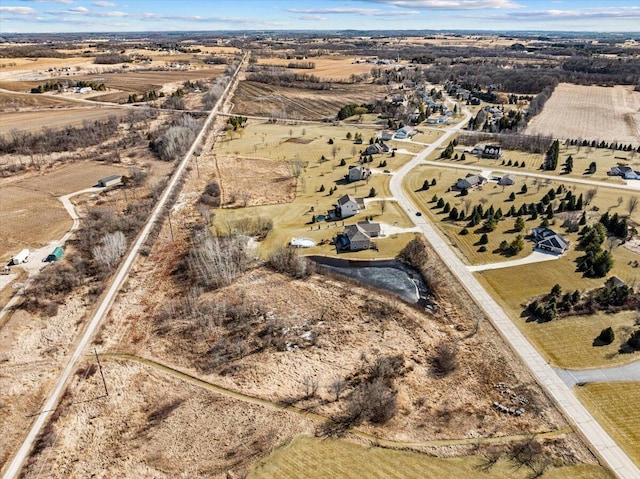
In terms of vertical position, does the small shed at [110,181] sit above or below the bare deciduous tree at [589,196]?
below

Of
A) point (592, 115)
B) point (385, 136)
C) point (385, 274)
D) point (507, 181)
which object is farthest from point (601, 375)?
point (592, 115)

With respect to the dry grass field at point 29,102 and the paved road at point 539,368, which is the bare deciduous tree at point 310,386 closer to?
the paved road at point 539,368

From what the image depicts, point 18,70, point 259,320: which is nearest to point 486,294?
point 259,320

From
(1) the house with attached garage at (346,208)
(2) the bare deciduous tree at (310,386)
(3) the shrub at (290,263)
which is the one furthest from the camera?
(1) the house with attached garage at (346,208)

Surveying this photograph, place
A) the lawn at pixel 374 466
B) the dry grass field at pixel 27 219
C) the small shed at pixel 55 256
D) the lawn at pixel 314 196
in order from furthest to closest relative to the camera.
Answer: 1. the lawn at pixel 314 196
2. the dry grass field at pixel 27 219
3. the small shed at pixel 55 256
4. the lawn at pixel 374 466

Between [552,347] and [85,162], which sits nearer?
[552,347]

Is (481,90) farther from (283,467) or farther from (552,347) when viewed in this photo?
(283,467)

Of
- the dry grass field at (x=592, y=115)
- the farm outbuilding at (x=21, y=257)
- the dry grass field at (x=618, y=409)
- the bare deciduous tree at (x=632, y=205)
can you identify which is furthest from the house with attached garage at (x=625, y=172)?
the farm outbuilding at (x=21, y=257)
